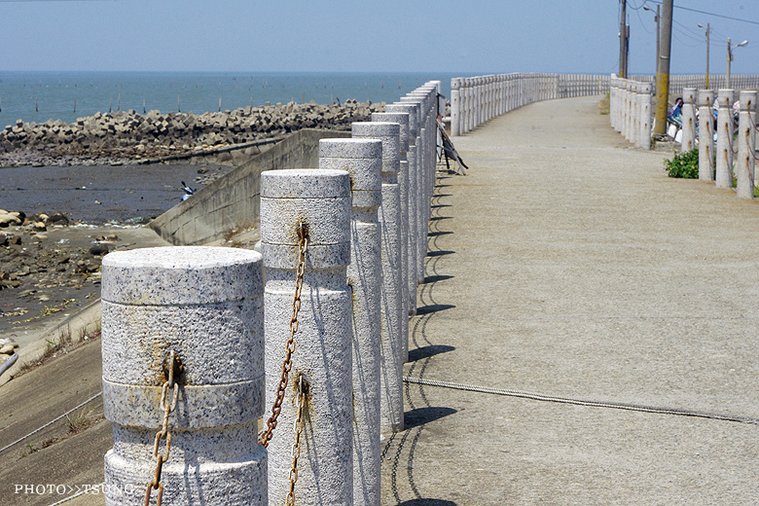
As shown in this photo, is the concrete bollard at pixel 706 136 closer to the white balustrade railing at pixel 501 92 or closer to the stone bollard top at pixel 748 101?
the stone bollard top at pixel 748 101

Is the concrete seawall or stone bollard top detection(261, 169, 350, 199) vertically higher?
stone bollard top detection(261, 169, 350, 199)

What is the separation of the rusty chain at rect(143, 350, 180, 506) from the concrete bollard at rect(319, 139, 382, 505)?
2.62 m

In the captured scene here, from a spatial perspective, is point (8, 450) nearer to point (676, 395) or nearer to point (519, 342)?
point (519, 342)

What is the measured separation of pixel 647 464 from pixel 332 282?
267cm

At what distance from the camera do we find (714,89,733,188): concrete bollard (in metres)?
Answer: 18.9

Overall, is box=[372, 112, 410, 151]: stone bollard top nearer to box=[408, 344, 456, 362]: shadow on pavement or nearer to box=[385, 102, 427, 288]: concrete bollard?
box=[385, 102, 427, 288]: concrete bollard

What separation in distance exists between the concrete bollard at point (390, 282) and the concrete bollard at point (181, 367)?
3809 mm

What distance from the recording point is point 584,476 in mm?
6359

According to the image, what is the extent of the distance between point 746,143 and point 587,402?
1107 cm

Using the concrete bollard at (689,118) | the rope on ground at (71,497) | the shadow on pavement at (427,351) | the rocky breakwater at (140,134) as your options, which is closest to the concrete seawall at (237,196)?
the concrete bollard at (689,118)

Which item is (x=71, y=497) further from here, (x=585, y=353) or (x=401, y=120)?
(x=401, y=120)

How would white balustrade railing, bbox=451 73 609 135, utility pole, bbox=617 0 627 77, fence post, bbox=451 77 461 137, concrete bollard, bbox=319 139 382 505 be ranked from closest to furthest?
concrete bollard, bbox=319 139 382 505 < fence post, bbox=451 77 461 137 < white balustrade railing, bbox=451 73 609 135 < utility pole, bbox=617 0 627 77

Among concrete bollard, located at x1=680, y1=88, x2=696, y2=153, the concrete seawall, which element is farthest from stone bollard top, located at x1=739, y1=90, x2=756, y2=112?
the concrete seawall

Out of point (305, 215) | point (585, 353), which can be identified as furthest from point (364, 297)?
point (585, 353)
